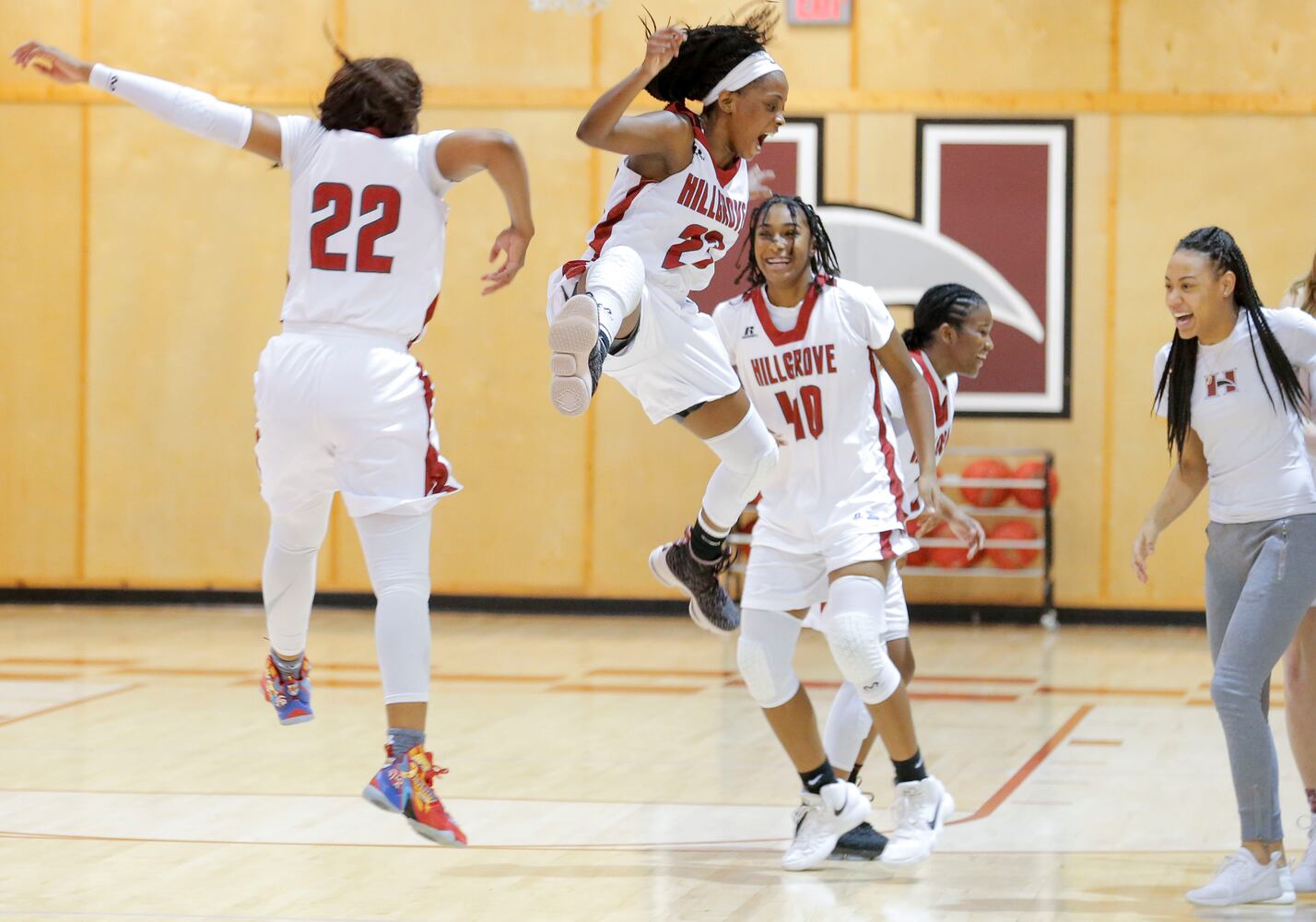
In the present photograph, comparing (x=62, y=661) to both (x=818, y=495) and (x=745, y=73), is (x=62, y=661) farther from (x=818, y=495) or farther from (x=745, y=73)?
(x=745, y=73)

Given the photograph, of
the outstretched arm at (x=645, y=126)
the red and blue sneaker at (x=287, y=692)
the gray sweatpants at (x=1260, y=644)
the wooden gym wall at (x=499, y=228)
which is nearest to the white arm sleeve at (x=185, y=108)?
the outstretched arm at (x=645, y=126)

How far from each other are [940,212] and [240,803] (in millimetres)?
7524

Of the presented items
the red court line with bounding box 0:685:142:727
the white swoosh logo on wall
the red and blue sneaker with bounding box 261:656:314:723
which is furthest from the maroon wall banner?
the red and blue sneaker with bounding box 261:656:314:723

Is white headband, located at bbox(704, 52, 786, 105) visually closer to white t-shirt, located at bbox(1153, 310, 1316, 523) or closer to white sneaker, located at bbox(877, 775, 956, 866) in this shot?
white t-shirt, located at bbox(1153, 310, 1316, 523)

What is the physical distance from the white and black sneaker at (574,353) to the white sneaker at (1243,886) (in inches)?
81.0

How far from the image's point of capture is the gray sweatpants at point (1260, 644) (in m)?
4.24

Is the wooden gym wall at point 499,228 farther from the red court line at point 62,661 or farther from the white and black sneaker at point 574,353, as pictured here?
the white and black sneaker at point 574,353

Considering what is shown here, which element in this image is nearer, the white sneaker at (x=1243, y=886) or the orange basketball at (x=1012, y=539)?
the white sneaker at (x=1243, y=886)

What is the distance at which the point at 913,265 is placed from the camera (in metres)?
11.4

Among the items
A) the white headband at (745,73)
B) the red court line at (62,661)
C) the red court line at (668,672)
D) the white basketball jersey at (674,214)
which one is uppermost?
the white headband at (745,73)

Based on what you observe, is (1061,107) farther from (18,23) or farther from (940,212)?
(18,23)

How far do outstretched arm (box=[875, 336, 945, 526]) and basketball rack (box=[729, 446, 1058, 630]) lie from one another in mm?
6045

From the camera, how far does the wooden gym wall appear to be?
37.3 feet

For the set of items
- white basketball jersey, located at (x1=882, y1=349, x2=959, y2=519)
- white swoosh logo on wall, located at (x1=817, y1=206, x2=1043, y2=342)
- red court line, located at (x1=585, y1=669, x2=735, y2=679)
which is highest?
white swoosh logo on wall, located at (x1=817, y1=206, x2=1043, y2=342)
